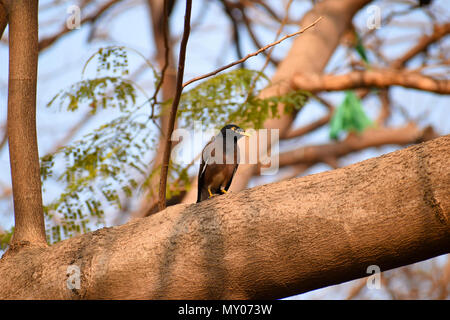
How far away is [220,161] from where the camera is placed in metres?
4.05

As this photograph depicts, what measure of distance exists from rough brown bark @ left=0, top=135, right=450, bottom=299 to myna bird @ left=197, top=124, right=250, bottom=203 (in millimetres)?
1675

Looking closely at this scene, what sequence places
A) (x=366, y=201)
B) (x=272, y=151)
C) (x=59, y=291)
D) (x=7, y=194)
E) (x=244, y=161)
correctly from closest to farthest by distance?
(x=366, y=201) < (x=59, y=291) < (x=244, y=161) < (x=272, y=151) < (x=7, y=194)

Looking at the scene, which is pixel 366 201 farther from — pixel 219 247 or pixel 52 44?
pixel 52 44

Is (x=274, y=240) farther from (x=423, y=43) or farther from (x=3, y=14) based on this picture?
(x=423, y=43)

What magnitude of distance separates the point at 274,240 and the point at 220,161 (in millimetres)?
2074

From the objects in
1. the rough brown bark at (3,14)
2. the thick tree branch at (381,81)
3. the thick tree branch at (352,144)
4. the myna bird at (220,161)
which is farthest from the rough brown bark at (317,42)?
the rough brown bark at (3,14)

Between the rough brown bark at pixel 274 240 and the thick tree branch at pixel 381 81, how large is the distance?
407 centimetres

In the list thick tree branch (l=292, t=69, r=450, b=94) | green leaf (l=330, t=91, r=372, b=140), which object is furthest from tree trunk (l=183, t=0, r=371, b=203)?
green leaf (l=330, t=91, r=372, b=140)

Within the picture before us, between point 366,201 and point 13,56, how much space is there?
2.06 meters

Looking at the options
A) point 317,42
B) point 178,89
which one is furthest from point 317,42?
point 178,89

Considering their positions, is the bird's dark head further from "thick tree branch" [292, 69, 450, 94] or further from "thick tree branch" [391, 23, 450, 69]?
"thick tree branch" [391, 23, 450, 69]

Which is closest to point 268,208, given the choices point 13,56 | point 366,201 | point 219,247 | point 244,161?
point 219,247
